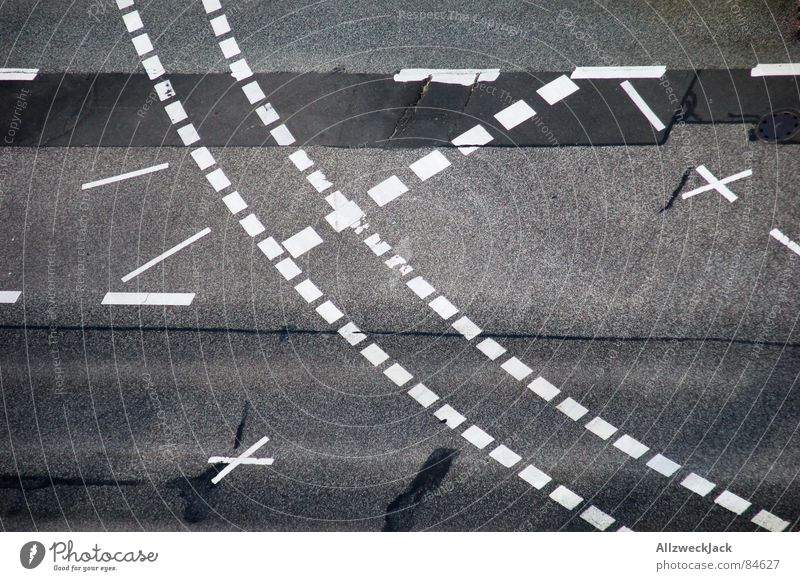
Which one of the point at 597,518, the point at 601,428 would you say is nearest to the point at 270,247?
the point at 601,428

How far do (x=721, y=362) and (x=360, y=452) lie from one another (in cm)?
388

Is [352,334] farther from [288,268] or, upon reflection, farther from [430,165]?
[430,165]

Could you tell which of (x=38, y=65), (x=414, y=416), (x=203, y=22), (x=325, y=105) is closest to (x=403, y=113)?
(x=325, y=105)

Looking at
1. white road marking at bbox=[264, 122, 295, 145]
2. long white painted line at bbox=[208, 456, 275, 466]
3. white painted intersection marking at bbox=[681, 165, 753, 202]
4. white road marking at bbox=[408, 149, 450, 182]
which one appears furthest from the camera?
white road marking at bbox=[264, 122, 295, 145]

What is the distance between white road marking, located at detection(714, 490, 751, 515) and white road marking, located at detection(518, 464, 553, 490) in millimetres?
1739

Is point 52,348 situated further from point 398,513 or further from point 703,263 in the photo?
point 703,263

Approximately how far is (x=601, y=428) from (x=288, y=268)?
12.2 ft

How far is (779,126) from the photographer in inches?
296

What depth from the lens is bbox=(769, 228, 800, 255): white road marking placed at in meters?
7.29

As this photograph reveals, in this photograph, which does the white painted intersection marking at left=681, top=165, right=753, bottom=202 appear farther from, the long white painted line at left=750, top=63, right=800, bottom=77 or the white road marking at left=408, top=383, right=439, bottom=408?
the white road marking at left=408, top=383, right=439, bottom=408

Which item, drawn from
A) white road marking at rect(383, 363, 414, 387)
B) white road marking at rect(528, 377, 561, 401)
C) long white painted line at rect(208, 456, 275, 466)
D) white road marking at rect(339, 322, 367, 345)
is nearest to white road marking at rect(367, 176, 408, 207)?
white road marking at rect(339, 322, 367, 345)

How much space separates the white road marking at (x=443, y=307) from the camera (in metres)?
7.41

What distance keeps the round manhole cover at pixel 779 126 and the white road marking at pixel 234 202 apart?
5.69 metres
